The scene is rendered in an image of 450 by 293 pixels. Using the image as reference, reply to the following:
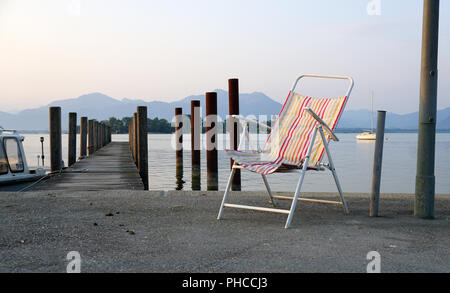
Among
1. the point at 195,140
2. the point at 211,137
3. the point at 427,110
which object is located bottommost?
the point at 195,140

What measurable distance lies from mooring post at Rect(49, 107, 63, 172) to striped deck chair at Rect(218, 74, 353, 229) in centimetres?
805

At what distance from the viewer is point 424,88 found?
4262 mm

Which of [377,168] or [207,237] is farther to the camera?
[377,168]

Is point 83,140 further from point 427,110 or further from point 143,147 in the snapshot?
point 427,110

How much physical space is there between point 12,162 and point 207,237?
923 cm

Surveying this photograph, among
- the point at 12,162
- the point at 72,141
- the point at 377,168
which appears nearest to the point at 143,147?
the point at 12,162

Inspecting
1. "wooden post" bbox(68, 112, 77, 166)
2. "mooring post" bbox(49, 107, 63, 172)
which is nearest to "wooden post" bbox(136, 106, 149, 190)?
"mooring post" bbox(49, 107, 63, 172)

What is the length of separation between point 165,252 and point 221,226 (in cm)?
93

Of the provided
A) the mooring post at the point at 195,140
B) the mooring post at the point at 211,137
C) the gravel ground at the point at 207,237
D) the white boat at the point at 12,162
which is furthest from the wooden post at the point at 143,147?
the gravel ground at the point at 207,237

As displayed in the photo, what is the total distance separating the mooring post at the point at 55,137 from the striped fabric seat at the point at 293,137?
26.6ft

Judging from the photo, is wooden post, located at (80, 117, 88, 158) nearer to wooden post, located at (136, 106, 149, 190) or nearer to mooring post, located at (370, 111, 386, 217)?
wooden post, located at (136, 106, 149, 190)

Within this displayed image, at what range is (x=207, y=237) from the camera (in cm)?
346
